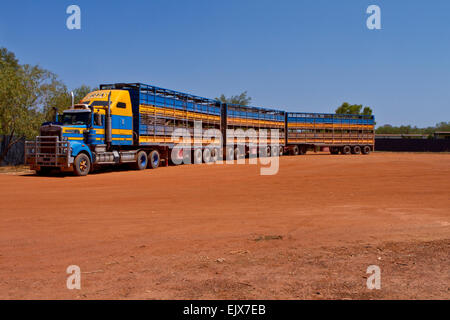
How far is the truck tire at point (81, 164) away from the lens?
17.9 m

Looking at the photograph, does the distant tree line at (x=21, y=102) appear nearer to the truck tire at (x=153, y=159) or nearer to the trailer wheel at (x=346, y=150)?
the truck tire at (x=153, y=159)

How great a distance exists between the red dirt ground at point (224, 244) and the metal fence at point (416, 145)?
2063 inches

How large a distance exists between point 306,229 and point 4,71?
82.0 feet

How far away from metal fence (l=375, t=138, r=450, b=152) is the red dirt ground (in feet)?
172

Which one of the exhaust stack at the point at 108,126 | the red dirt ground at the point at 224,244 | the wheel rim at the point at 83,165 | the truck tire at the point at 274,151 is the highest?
the exhaust stack at the point at 108,126

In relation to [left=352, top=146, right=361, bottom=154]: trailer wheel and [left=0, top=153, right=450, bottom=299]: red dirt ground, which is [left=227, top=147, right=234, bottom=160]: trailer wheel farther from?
[left=352, top=146, right=361, bottom=154]: trailer wheel

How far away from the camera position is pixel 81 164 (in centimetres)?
1831

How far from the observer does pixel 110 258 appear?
578cm

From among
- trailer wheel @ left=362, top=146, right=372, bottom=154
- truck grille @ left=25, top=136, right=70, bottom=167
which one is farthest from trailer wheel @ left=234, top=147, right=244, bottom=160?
trailer wheel @ left=362, top=146, right=372, bottom=154

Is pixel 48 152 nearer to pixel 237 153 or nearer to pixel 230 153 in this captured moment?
pixel 230 153

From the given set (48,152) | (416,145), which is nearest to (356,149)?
(416,145)

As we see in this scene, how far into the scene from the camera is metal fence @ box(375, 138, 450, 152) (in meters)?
58.2

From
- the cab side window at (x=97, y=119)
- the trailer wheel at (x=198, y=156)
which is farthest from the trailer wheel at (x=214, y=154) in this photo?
the cab side window at (x=97, y=119)

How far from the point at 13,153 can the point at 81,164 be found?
12440 millimetres
